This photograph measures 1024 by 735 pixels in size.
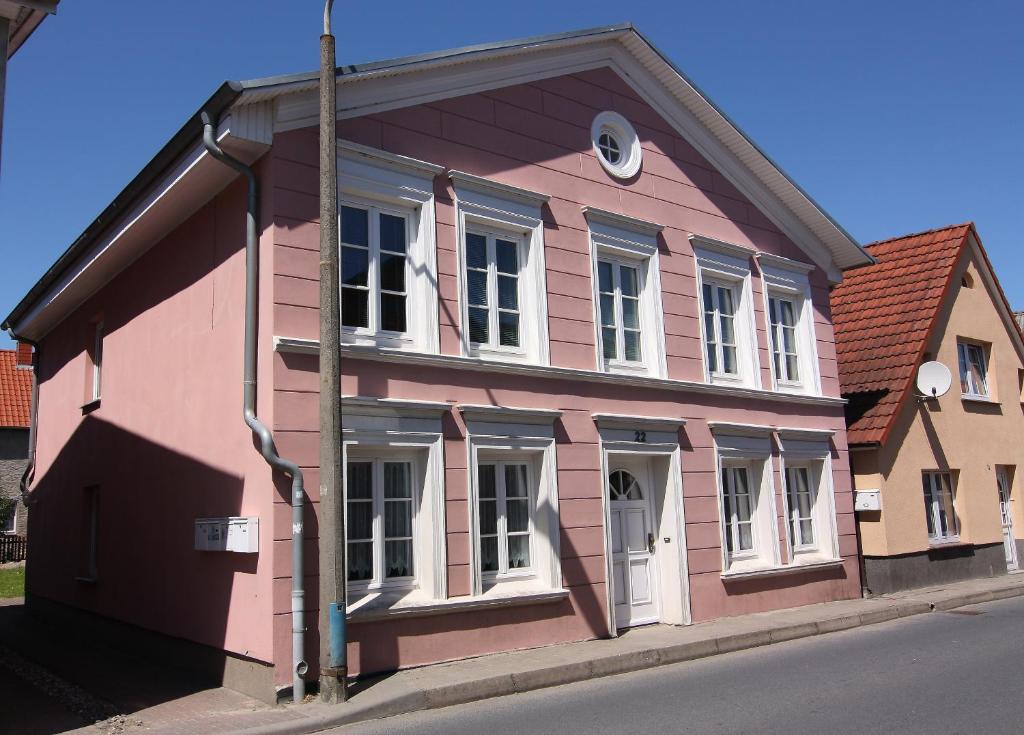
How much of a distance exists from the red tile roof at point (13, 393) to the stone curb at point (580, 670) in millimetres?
25922

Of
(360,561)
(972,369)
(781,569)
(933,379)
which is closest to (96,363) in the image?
(360,561)

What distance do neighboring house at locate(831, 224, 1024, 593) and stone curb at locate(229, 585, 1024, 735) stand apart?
228cm

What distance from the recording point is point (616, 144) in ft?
42.8

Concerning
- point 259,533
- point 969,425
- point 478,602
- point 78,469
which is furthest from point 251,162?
point 969,425

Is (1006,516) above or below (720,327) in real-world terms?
below

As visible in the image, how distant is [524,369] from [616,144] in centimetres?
424

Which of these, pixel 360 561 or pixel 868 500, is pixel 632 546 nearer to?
pixel 360 561

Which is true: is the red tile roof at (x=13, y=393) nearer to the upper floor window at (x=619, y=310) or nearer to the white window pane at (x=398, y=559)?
the upper floor window at (x=619, y=310)

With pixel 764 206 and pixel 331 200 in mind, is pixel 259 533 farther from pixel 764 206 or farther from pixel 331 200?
pixel 764 206

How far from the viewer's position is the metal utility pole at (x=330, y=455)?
7973 millimetres

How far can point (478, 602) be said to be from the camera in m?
9.66

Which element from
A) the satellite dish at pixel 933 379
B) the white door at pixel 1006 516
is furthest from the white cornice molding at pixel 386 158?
the white door at pixel 1006 516

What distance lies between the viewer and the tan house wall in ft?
51.4

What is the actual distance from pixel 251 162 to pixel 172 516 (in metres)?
4.19
